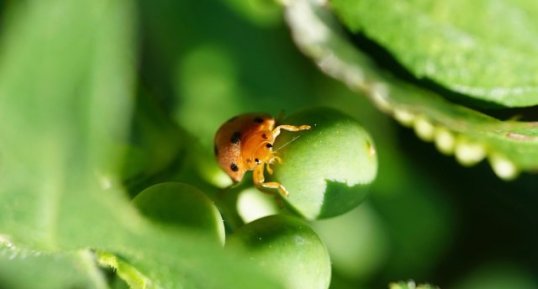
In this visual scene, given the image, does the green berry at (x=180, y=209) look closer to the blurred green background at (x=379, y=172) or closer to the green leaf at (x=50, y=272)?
the green leaf at (x=50, y=272)

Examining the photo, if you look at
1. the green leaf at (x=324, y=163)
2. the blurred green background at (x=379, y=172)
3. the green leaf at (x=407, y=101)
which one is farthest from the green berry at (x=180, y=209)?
the blurred green background at (x=379, y=172)

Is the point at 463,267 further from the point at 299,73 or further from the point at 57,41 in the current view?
the point at 57,41

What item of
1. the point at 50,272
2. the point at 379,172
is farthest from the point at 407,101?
the point at 50,272

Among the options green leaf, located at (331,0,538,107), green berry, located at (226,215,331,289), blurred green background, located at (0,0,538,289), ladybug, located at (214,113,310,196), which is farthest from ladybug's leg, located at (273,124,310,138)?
blurred green background, located at (0,0,538,289)

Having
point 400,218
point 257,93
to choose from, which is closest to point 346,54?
point 257,93

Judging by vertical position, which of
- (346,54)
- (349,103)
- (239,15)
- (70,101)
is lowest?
(349,103)

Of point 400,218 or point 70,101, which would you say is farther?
point 400,218

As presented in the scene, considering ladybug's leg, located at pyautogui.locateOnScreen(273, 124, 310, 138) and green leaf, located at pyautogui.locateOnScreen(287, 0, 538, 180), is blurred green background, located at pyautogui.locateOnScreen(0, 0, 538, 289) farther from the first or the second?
ladybug's leg, located at pyautogui.locateOnScreen(273, 124, 310, 138)
